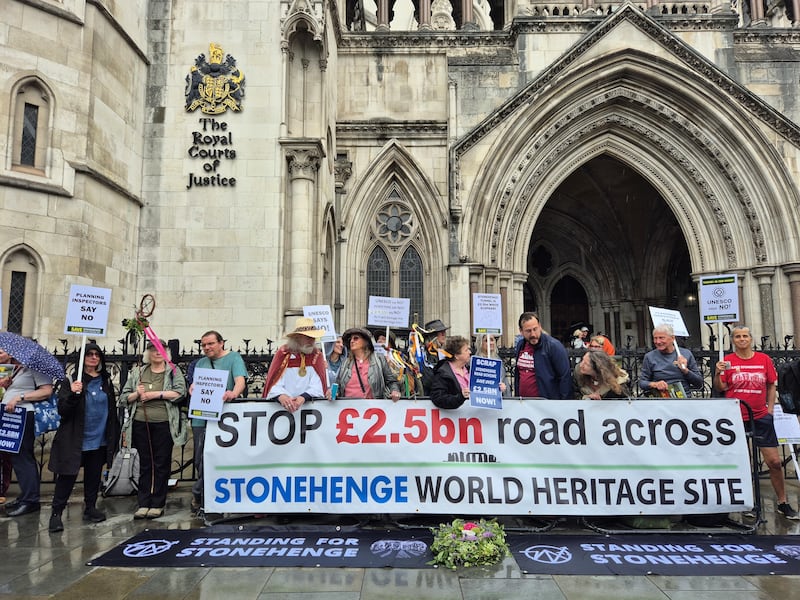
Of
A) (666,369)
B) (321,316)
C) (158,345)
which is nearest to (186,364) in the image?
(158,345)

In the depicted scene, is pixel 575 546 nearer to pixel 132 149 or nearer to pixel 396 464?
pixel 396 464

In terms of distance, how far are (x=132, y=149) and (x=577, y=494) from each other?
11.5m

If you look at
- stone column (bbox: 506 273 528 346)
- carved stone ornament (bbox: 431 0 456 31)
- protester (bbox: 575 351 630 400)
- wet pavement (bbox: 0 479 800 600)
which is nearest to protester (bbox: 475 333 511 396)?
protester (bbox: 575 351 630 400)

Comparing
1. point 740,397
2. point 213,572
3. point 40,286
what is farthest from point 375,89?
point 213,572

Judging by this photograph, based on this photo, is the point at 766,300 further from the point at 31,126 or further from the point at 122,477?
the point at 31,126

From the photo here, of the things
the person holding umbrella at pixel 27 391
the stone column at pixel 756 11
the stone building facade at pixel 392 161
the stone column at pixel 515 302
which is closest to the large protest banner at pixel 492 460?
the person holding umbrella at pixel 27 391

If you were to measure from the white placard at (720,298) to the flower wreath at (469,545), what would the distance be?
412 centimetres

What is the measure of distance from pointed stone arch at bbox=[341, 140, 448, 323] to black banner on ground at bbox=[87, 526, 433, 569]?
10967 mm

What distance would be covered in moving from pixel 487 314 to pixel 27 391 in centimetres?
611

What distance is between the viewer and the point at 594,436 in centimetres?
508

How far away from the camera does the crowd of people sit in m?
5.32

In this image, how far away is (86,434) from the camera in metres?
5.43

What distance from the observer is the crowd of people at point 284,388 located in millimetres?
5320

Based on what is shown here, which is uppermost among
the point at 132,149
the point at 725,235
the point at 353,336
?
the point at 132,149
